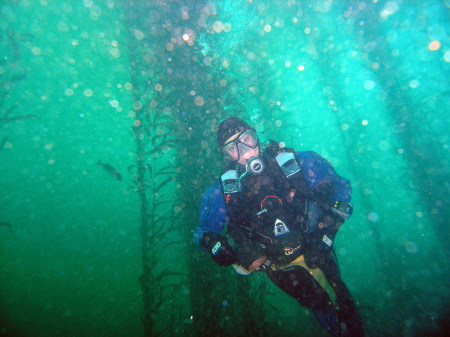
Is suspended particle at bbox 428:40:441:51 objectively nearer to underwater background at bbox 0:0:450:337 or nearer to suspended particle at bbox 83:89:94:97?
underwater background at bbox 0:0:450:337

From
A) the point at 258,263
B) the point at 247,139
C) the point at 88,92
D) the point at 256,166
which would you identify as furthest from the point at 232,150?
the point at 88,92

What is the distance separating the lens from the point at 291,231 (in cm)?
275

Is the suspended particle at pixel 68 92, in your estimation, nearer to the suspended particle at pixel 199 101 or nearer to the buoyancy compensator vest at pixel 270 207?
the suspended particle at pixel 199 101

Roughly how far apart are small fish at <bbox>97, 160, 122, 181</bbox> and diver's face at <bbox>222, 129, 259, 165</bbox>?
10.9ft

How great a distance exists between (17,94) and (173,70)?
Answer: 338cm

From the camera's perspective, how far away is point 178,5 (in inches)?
230

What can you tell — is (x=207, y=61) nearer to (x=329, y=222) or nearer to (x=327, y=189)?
(x=327, y=189)

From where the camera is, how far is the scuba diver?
2826mm

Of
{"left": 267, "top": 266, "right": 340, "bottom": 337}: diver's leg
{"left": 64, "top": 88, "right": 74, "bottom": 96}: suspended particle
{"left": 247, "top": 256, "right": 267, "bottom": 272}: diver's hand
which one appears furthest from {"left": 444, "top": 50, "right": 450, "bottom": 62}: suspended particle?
{"left": 64, "top": 88, "right": 74, "bottom": 96}: suspended particle

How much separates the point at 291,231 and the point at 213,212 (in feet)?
4.76

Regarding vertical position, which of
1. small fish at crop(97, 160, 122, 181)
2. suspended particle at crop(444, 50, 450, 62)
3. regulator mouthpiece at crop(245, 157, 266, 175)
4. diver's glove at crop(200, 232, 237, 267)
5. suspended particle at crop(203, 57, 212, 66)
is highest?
suspended particle at crop(444, 50, 450, 62)

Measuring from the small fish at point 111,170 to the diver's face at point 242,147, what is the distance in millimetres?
3324

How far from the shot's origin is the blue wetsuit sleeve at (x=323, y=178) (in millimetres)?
3105

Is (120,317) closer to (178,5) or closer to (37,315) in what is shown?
(37,315)
